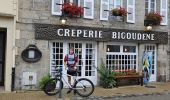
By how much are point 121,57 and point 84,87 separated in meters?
5.37

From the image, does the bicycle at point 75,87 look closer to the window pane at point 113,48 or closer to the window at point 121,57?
the window at point 121,57

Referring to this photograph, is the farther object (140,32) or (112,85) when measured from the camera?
(140,32)

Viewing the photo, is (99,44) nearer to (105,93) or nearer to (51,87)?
(105,93)

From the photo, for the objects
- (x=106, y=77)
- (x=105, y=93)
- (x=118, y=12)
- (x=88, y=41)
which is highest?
(x=118, y=12)

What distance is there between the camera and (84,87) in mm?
14250

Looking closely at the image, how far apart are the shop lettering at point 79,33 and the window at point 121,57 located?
116 cm

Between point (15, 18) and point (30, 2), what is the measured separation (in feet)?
3.21

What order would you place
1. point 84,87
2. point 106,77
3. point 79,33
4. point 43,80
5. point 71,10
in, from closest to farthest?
point 84,87, point 43,80, point 71,10, point 79,33, point 106,77

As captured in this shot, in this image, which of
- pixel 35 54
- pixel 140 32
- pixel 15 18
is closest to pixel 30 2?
pixel 15 18

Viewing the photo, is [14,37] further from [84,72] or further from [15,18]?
[84,72]

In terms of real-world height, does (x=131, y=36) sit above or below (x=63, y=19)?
below

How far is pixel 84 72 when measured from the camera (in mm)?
17891

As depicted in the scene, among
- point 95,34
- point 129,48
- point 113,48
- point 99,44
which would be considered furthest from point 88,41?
point 129,48

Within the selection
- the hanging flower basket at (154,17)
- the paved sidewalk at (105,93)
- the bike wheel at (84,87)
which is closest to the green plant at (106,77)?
the paved sidewalk at (105,93)
